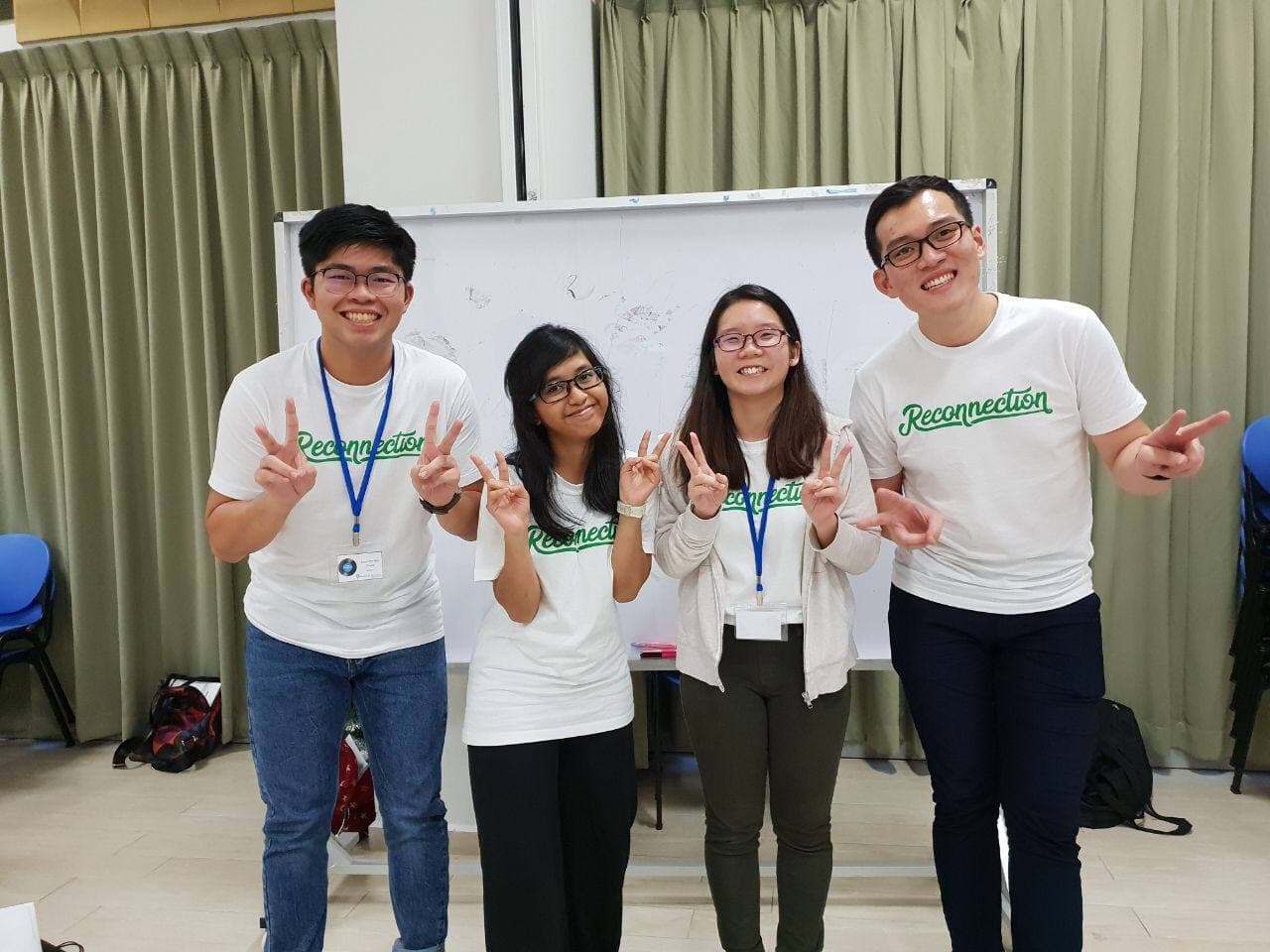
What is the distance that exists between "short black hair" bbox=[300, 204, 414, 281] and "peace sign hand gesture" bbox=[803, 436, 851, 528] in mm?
857

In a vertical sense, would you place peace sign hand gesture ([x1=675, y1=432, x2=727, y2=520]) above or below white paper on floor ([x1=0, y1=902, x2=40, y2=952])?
above

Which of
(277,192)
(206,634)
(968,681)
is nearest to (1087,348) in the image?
(968,681)

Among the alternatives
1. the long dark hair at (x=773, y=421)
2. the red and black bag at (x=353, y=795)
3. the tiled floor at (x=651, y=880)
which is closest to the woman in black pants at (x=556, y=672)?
the long dark hair at (x=773, y=421)

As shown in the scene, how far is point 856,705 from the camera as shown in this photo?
3209mm

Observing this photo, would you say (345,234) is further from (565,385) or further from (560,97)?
(560,97)

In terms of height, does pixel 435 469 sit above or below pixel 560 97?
below

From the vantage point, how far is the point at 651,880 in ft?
8.04

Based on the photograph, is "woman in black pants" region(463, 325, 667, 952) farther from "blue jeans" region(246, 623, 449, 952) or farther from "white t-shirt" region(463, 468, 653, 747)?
"blue jeans" region(246, 623, 449, 952)

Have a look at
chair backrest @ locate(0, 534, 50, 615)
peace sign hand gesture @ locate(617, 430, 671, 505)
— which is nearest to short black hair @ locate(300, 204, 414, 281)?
peace sign hand gesture @ locate(617, 430, 671, 505)

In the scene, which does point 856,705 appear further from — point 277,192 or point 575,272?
point 277,192

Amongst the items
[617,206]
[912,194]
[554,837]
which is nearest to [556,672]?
[554,837]

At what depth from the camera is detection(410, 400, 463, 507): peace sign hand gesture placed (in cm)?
154

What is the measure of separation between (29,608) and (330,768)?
2514 millimetres

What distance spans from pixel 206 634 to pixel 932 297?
10.4 ft
